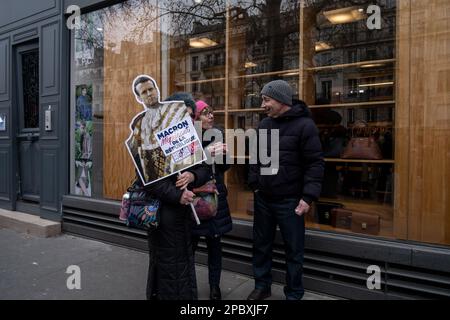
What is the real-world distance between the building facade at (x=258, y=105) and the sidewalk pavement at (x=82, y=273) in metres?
0.24

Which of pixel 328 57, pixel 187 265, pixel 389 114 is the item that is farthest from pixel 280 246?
pixel 328 57

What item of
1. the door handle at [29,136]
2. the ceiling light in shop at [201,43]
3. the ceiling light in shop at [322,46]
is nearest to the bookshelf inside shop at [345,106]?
the ceiling light in shop at [322,46]

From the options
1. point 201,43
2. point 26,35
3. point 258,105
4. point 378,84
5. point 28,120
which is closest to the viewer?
point 378,84

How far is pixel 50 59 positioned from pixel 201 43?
2574 mm

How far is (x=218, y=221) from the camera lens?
11.1ft

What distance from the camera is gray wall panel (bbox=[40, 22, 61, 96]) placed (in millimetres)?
5945

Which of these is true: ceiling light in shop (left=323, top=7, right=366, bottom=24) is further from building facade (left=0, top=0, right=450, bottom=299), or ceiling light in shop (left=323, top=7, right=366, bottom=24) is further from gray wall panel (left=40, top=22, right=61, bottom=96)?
gray wall panel (left=40, top=22, right=61, bottom=96)

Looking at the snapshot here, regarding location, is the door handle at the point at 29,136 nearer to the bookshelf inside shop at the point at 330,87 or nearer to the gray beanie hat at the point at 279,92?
the bookshelf inside shop at the point at 330,87

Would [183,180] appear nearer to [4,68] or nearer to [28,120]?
[28,120]

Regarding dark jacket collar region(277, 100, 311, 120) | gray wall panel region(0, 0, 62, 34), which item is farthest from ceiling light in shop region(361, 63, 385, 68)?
gray wall panel region(0, 0, 62, 34)

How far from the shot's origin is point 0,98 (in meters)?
6.98

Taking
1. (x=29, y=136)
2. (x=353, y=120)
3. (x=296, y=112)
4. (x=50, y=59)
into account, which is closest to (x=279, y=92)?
(x=296, y=112)
